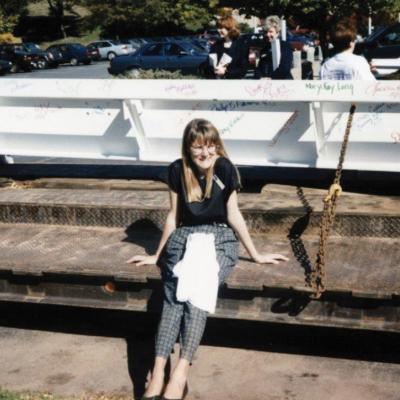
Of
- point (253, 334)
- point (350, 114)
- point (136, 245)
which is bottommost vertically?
point (253, 334)

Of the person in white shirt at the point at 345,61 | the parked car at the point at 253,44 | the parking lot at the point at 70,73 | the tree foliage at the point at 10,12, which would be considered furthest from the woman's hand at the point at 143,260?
the tree foliage at the point at 10,12

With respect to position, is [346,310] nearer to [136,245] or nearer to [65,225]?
[136,245]

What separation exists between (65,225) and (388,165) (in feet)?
8.80

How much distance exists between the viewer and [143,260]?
507cm

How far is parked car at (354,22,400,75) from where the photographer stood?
18516 millimetres

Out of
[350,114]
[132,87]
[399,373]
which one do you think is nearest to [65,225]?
[132,87]

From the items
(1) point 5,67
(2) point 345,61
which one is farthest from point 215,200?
(1) point 5,67

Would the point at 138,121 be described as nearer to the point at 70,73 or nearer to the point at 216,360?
the point at 216,360

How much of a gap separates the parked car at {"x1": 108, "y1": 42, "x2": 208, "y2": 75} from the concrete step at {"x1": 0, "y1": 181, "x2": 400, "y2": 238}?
19.4m

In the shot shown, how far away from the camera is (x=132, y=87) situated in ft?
20.8

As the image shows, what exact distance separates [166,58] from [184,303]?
23276 millimetres
